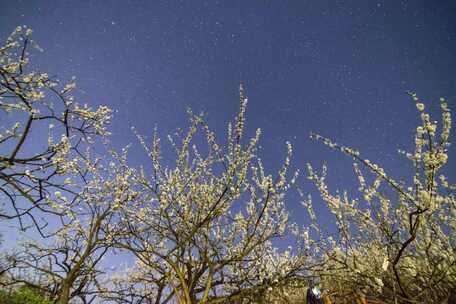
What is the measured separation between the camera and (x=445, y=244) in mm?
4059

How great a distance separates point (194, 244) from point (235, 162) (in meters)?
2.43

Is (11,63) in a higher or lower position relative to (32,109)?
higher

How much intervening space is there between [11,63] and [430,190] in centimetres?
739

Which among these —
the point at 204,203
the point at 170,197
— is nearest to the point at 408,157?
the point at 204,203

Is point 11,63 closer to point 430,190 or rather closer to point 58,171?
point 58,171

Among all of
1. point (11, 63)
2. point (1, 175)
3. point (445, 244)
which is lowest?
point (445, 244)

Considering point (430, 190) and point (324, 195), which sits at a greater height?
point (324, 195)

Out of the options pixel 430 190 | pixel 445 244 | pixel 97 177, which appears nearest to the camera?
pixel 430 190

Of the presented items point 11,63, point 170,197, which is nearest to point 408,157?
point 170,197

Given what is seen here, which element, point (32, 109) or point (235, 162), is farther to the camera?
point (235, 162)

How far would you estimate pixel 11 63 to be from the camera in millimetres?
5789

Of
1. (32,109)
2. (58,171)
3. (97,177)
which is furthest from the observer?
(97,177)

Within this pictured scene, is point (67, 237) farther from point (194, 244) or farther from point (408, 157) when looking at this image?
point (408, 157)

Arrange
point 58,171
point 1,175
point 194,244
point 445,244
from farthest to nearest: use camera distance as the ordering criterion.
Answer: point 194,244 < point 58,171 < point 1,175 < point 445,244
